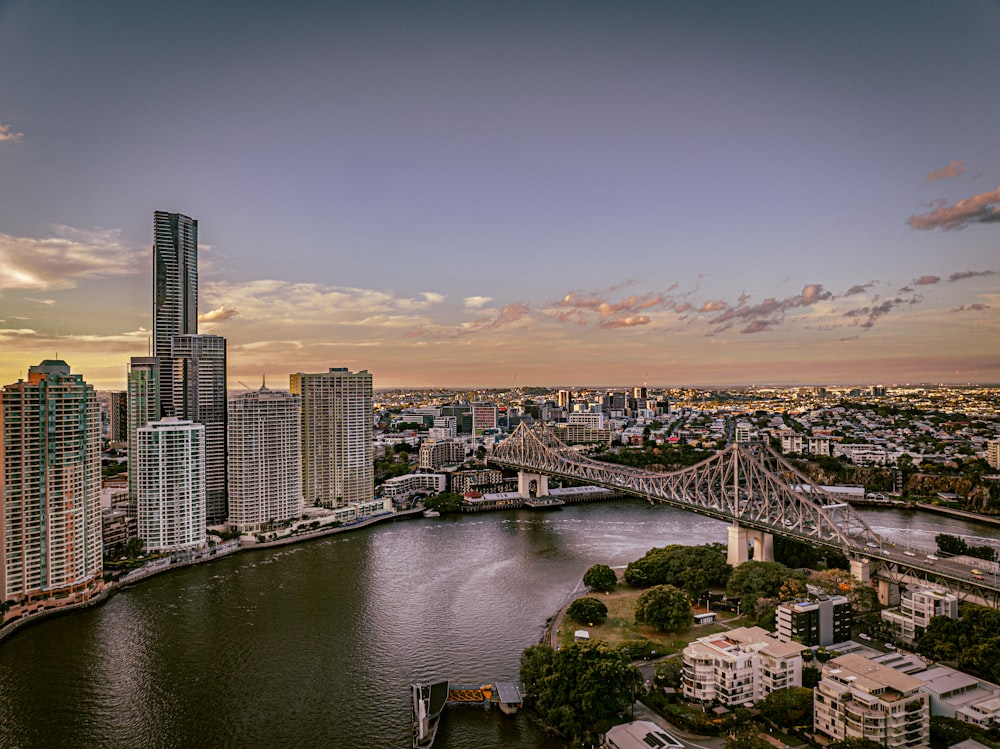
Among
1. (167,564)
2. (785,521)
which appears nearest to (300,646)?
(167,564)

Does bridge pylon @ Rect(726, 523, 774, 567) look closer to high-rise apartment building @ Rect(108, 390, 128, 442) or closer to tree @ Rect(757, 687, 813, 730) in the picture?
tree @ Rect(757, 687, 813, 730)

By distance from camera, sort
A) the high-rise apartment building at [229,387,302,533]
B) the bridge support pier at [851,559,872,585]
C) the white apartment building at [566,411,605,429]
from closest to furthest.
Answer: the bridge support pier at [851,559,872,585] < the high-rise apartment building at [229,387,302,533] < the white apartment building at [566,411,605,429]

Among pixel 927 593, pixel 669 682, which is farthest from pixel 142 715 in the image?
pixel 927 593

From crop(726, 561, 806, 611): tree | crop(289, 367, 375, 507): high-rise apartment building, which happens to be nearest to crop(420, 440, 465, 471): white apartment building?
crop(289, 367, 375, 507): high-rise apartment building

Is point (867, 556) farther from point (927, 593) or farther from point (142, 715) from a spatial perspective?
point (142, 715)

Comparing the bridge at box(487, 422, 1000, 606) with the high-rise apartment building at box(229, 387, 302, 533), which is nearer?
the bridge at box(487, 422, 1000, 606)

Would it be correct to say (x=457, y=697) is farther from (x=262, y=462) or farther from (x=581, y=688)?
(x=262, y=462)
